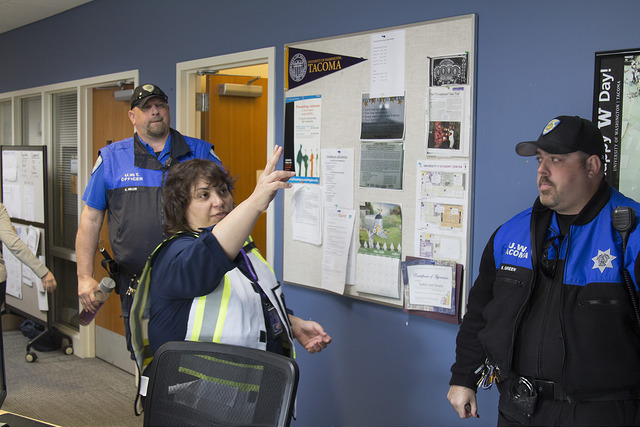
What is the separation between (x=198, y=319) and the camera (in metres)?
1.71

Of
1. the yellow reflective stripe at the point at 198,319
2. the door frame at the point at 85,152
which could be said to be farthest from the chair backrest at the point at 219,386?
the door frame at the point at 85,152

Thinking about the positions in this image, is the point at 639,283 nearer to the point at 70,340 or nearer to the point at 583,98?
the point at 583,98

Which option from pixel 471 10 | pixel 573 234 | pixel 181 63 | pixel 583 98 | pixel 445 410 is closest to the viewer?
pixel 573 234

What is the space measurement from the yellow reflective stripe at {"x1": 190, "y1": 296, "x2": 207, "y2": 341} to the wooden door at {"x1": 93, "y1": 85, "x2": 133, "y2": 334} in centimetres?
305

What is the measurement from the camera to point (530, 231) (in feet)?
6.09

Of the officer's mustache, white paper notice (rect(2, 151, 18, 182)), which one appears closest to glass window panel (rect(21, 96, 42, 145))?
white paper notice (rect(2, 151, 18, 182))

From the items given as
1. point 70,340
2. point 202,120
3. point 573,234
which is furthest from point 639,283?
point 70,340

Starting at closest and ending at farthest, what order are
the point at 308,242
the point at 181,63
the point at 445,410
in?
the point at 445,410 → the point at 308,242 → the point at 181,63

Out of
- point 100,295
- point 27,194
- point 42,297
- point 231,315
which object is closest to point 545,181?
point 231,315

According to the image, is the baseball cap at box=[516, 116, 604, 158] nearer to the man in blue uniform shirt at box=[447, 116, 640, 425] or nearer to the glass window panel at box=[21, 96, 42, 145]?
the man in blue uniform shirt at box=[447, 116, 640, 425]

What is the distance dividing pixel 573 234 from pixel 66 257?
4373 millimetres

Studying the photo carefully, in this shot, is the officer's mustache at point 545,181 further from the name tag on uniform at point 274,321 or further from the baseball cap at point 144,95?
the baseball cap at point 144,95

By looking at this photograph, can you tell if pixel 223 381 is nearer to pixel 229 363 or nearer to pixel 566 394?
pixel 229 363

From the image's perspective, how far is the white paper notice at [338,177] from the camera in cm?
281
